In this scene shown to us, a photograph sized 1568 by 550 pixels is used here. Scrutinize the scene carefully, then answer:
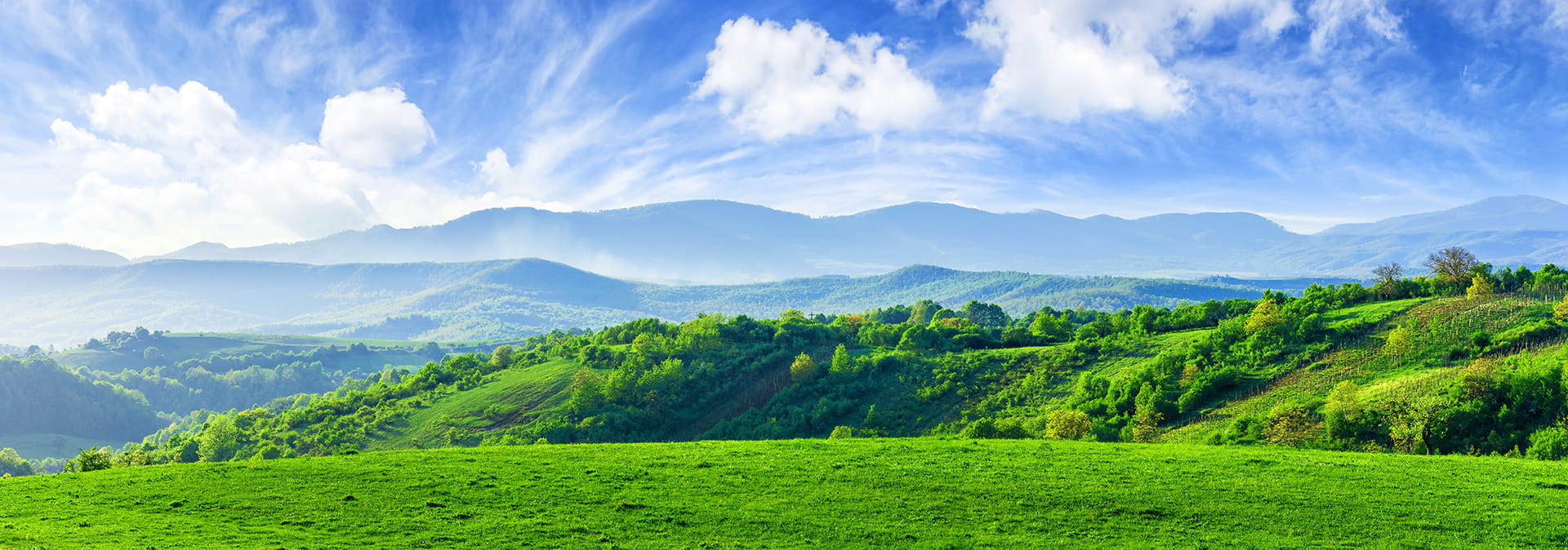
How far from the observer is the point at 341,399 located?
112 m

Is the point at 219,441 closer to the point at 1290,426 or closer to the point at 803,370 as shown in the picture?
the point at 803,370

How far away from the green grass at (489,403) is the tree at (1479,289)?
9272 cm

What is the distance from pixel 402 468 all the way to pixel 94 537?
1054cm

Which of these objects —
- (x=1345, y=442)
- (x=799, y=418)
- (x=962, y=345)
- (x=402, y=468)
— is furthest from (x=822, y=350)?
(x=402, y=468)

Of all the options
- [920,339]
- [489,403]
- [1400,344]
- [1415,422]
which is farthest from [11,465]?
[1400,344]

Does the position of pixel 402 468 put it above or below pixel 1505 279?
below

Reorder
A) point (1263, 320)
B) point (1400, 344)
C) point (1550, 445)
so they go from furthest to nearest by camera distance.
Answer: point (1263, 320), point (1400, 344), point (1550, 445)

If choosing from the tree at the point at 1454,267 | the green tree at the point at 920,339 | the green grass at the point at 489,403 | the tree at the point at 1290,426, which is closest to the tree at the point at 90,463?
the green grass at the point at 489,403

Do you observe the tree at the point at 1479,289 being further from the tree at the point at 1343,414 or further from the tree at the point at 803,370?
the tree at the point at 803,370

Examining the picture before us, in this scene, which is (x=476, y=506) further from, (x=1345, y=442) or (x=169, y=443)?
(x=169, y=443)

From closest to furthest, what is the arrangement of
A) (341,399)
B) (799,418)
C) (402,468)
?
(402,468), (799,418), (341,399)

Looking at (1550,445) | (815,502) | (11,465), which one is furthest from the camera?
(11,465)

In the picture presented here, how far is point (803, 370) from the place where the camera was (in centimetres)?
8975

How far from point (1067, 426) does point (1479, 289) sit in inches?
1704
